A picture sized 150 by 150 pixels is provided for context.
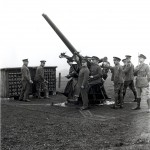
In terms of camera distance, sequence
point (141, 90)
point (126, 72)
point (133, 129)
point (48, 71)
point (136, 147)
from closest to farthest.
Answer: point (136, 147) < point (133, 129) < point (141, 90) < point (126, 72) < point (48, 71)

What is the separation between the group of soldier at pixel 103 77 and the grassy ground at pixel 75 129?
646mm

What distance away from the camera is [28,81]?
14.4 meters

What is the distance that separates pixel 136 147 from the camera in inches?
237

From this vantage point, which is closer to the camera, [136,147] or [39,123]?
[136,147]

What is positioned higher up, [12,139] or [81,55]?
[81,55]

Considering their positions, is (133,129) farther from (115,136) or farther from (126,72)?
(126,72)

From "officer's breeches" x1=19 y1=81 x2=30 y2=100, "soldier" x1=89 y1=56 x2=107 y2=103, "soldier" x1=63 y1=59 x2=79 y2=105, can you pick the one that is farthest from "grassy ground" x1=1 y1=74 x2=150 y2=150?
"officer's breeches" x1=19 y1=81 x2=30 y2=100

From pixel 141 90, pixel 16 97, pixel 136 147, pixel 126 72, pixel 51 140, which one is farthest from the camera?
pixel 16 97

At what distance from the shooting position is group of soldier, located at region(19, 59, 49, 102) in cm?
1428

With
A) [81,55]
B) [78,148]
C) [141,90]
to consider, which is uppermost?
[81,55]

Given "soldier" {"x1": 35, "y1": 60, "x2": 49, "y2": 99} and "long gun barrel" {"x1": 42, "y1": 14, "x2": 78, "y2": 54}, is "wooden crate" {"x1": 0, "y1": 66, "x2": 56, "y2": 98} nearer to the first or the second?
"soldier" {"x1": 35, "y1": 60, "x2": 49, "y2": 99}

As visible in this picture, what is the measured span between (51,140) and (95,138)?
974 mm

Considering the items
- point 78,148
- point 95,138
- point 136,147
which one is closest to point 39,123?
point 95,138

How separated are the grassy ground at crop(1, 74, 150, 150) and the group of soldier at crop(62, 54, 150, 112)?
2.12 ft
